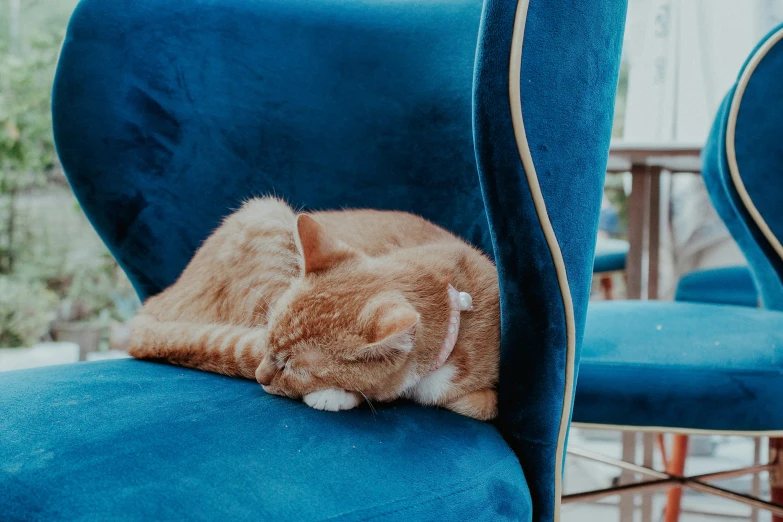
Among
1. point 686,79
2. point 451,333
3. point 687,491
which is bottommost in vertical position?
point 687,491

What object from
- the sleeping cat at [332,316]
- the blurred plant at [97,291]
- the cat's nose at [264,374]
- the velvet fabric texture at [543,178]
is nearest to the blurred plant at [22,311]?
the blurred plant at [97,291]

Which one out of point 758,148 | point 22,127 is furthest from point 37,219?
point 758,148

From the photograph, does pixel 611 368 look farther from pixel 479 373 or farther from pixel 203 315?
pixel 203 315

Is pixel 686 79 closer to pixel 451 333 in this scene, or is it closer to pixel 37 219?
pixel 451 333

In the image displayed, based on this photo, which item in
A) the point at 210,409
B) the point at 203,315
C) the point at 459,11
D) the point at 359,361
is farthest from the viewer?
the point at 459,11

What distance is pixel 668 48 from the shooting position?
2.93 meters

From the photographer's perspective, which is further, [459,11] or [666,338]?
[459,11]

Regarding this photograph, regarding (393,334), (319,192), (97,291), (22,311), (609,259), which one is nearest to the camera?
(393,334)

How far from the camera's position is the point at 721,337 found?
1.21 m

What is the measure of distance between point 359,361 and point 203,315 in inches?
14.4

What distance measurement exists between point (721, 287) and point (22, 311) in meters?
3.17

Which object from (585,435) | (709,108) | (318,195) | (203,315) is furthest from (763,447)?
(203,315)

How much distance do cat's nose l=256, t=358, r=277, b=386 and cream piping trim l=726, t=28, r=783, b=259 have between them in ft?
3.41

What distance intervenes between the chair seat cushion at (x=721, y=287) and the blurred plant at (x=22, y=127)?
9.08 feet
